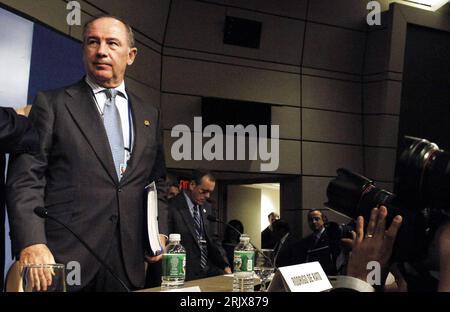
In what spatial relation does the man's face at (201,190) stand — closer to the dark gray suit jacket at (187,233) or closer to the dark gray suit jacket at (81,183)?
the dark gray suit jacket at (187,233)

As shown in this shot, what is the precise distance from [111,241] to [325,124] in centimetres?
582

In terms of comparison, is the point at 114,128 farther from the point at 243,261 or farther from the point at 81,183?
the point at 243,261

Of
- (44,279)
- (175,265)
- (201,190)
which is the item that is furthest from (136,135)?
(201,190)

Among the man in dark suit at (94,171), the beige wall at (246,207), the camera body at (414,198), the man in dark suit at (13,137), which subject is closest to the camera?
the camera body at (414,198)

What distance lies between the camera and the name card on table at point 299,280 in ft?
3.86

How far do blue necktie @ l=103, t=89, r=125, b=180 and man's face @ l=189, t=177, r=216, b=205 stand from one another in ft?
7.85

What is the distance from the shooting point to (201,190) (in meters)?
4.20

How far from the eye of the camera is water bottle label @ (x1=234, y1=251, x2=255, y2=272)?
1.97m

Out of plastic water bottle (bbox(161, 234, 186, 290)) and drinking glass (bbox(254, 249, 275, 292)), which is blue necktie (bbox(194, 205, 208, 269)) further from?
plastic water bottle (bbox(161, 234, 186, 290))

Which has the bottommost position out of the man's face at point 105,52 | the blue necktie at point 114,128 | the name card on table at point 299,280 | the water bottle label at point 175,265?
the water bottle label at point 175,265

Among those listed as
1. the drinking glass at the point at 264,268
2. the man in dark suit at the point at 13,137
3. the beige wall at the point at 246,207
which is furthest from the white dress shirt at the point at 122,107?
the beige wall at the point at 246,207

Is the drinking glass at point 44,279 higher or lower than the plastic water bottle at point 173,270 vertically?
higher

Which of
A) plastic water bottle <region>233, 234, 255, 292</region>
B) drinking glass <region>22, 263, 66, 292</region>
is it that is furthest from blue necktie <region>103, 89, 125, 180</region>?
drinking glass <region>22, 263, 66, 292</region>
